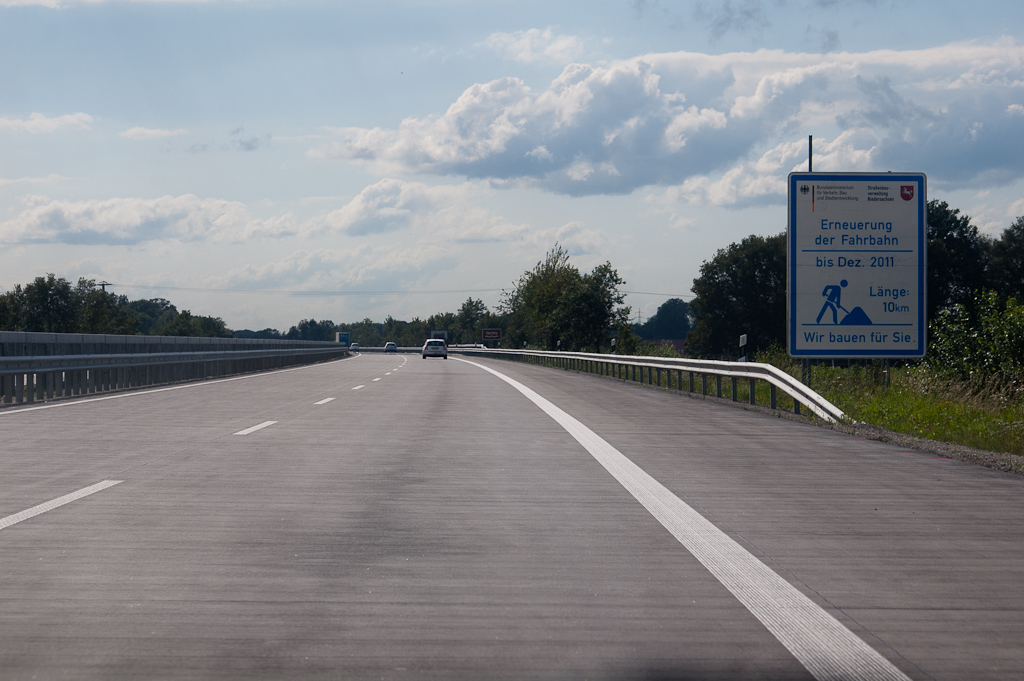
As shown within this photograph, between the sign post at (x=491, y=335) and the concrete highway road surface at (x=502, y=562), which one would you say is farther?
the sign post at (x=491, y=335)

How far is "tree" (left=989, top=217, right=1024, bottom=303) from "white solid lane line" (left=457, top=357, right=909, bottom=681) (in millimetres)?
85343

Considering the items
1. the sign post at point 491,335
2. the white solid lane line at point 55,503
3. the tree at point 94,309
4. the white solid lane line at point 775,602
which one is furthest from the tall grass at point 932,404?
the tree at point 94,309

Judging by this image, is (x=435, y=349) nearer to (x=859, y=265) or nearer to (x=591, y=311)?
(x=591, y=311)

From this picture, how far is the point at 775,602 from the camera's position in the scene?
4660 mm

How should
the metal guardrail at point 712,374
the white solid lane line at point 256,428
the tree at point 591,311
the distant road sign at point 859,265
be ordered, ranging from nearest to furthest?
the white solid lane line at point 256,428
the metal guardrail at point 712,374
the distant road sign at point 859,265
the tree at point 591,311

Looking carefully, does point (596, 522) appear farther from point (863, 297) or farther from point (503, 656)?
point (863, 297)

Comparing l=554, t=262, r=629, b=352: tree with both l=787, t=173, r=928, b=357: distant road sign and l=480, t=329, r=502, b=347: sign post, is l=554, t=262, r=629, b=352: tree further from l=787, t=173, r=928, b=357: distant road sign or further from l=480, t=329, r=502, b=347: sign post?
l=480, t=329, r=502, b=347: sign post

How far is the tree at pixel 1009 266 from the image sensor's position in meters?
82.8

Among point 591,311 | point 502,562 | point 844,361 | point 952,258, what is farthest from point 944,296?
point 502,562

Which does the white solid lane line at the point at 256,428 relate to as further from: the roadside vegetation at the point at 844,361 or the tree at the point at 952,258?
the tree at the point at 952,258

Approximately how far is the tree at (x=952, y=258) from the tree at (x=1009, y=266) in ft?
3.09

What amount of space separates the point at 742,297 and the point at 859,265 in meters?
88.5

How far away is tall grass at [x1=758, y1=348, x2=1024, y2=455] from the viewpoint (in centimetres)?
1213

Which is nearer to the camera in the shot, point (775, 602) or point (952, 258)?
point (775, 602)
